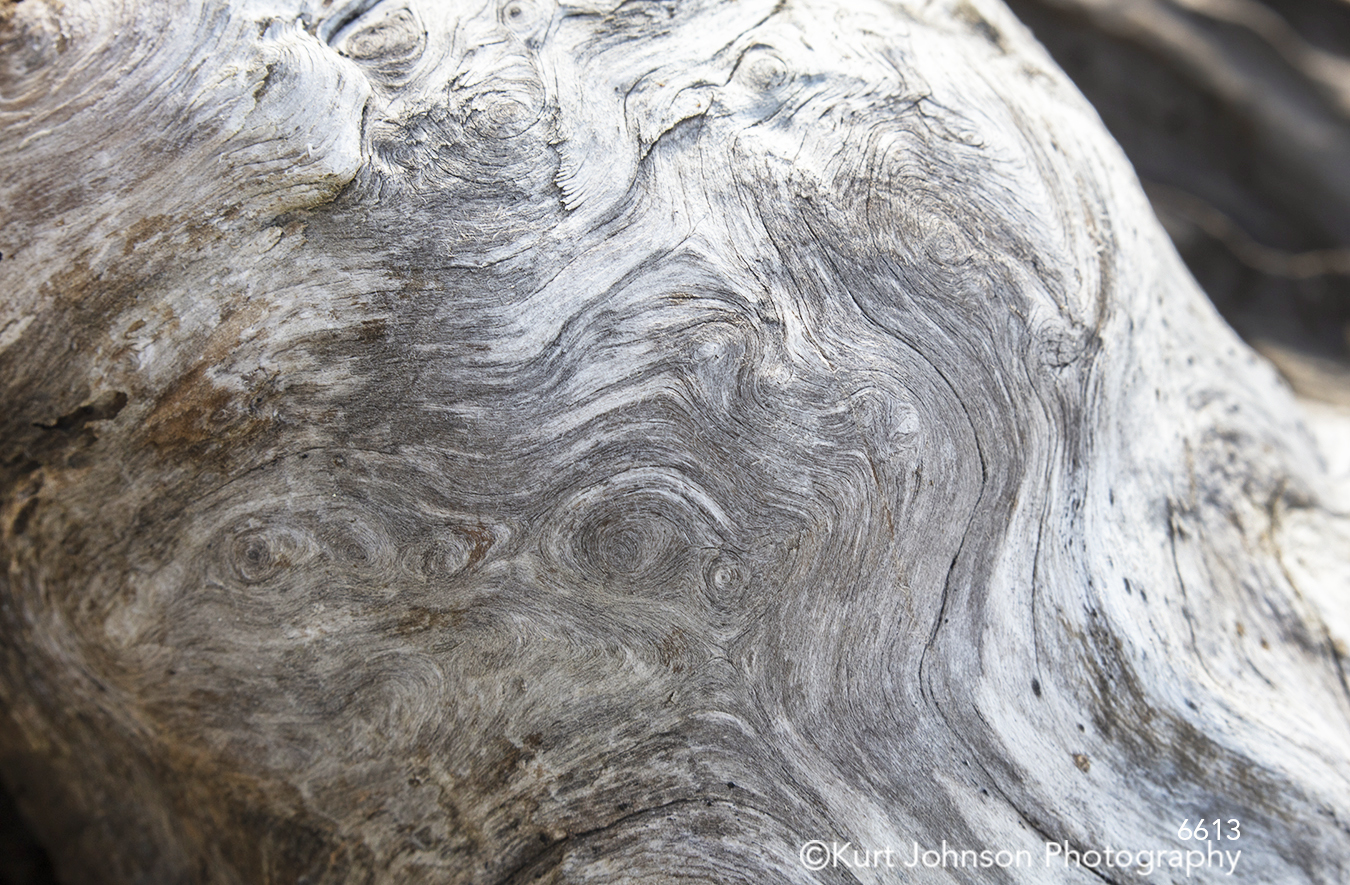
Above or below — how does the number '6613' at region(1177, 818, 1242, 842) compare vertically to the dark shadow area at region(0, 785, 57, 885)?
above

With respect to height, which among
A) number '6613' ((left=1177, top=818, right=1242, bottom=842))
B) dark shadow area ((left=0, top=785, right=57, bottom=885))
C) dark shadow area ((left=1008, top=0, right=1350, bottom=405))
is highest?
dark shadow area ((left=1008, top=0, right=1350, bottom=405))

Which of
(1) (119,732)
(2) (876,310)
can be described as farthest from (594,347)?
(1) (119,732)

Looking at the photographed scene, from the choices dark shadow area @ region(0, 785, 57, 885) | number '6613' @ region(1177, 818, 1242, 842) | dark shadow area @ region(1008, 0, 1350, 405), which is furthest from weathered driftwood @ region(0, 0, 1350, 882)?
dark shadow area @ region(1008, 0, 1350, 405)

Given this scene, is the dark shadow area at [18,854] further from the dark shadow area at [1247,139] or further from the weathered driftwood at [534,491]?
the dark shadow area at [1247,139]

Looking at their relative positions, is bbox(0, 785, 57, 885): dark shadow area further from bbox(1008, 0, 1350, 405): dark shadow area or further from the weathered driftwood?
bbox(1008, 0, 1350, 405): dark shadow area

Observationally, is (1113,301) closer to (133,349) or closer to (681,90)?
(681,90)

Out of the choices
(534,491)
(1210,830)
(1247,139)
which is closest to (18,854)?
(534,491)
